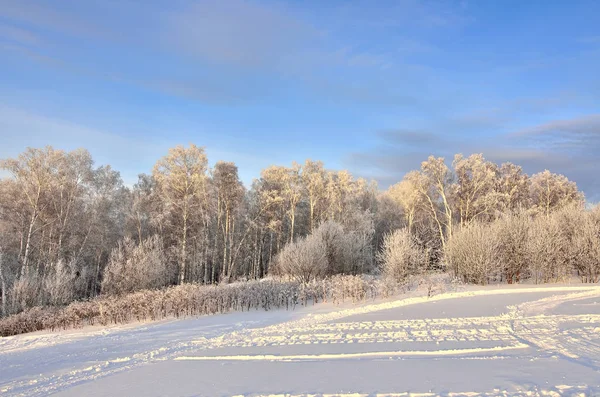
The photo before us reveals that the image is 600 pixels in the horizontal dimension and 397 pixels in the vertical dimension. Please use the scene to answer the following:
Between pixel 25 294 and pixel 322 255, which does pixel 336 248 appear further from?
pixel 25 294

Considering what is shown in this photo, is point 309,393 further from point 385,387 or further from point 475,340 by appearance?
point 475,340

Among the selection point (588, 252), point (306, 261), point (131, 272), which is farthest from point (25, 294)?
point (588, 252)

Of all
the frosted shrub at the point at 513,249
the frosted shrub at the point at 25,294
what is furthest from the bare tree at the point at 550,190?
the frosted shrub at the point at 25,294

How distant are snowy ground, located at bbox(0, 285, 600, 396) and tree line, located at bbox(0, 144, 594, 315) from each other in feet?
33.6

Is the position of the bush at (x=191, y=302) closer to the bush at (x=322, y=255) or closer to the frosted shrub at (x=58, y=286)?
the bush at (x=322, y=255)

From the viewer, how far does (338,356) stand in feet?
24.4

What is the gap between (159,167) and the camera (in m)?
28.7

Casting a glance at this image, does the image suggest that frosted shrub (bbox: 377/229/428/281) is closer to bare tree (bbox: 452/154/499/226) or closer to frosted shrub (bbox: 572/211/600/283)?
frosted shrub (bbox: 572/211/600/283)

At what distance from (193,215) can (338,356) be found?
2457 cm

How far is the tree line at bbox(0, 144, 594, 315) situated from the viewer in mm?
23891

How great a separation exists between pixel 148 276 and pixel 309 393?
Result: 2062 cm

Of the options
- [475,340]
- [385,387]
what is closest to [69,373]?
[385,387]

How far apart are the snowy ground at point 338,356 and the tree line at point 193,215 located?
33.6 ft

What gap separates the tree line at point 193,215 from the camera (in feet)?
78.4
